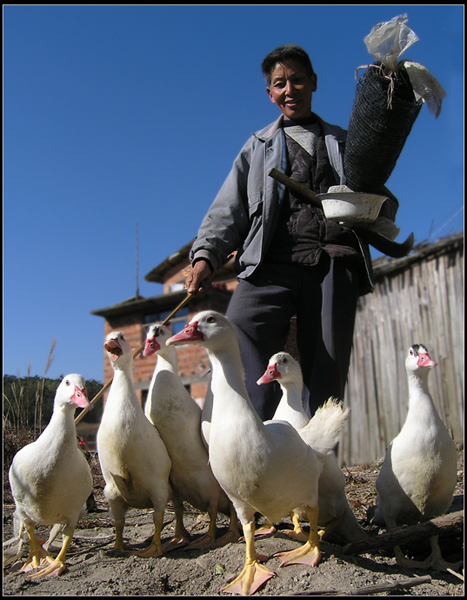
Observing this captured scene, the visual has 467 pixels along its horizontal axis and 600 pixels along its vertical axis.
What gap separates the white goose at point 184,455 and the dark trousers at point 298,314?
43 centimetres

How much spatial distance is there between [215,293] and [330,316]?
1311 cm

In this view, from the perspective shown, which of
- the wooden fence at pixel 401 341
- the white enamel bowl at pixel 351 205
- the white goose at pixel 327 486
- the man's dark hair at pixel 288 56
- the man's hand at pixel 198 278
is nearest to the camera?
the white goose at pixel 327 486

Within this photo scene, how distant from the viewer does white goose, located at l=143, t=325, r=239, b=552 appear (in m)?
2.86

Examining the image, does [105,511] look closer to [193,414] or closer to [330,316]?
[193,414]

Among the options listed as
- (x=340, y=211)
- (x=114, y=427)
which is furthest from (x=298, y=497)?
(x=340, y=211)

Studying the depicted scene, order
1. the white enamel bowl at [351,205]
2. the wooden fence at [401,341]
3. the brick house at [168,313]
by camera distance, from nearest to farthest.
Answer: the white enamel bowl at [351,205]
the wooden fence at [401,341]
the brick house at [168,313]

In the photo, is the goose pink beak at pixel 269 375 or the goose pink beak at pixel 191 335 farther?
the goose pink beak at pixel 269 375

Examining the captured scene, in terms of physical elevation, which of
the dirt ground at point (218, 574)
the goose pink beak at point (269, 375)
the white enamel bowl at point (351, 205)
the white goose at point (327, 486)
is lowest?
the dirt ground at point (218, 574)

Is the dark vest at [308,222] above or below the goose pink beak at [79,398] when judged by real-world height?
above

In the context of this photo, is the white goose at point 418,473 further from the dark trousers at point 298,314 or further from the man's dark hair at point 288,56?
the man's dark hair at point 288,56

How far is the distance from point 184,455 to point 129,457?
0.35m

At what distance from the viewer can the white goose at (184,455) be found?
2.86 m

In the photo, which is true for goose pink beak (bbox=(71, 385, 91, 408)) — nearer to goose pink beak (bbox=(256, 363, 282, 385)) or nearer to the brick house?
goose pink beak (bbox=(256, 363, 282, 385))

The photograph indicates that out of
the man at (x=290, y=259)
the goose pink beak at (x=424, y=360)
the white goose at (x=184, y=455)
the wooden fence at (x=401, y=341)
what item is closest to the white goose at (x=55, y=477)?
the white goose at (x=184, y=455)
